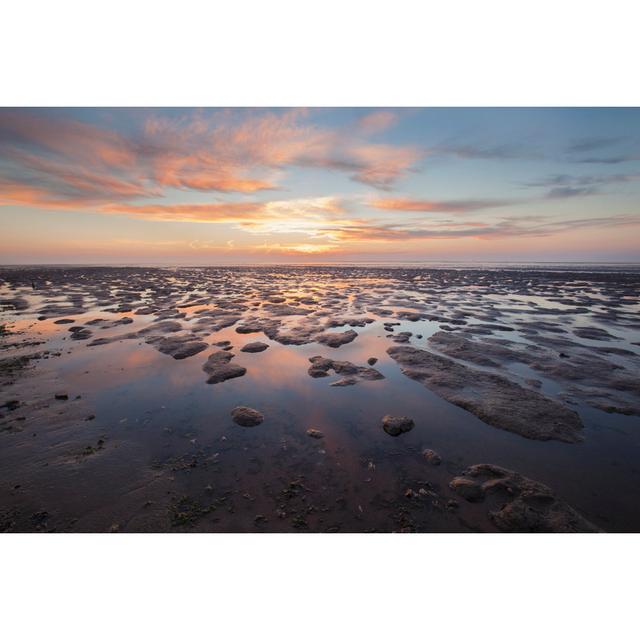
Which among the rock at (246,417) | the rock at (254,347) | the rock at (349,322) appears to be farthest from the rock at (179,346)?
the rock at (349,322)

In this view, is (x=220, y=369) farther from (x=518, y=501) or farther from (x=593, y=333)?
(x=593, y=333)

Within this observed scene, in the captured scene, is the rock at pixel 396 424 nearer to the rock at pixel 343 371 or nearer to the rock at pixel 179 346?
the rock at pixel 343 371

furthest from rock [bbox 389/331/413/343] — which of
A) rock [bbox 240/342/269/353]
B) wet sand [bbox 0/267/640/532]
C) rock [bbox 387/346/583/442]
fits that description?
rock [bbox 240/342/269/353]

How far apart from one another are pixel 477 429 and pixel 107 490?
7.69m

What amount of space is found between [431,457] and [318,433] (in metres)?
2.46

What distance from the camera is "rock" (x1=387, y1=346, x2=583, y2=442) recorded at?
22.5ft

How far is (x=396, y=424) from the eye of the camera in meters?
6.89

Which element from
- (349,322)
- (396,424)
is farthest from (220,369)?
(349,322)

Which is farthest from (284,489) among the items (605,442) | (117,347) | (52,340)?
(52,340)

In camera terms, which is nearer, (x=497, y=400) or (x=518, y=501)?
(x=518, y=501)

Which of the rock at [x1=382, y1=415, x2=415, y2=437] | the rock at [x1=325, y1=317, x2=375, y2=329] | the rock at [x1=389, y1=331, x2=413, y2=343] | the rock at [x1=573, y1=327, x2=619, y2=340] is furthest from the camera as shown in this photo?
the rock at [x1=325, y1=317, x2=375, y2=329]

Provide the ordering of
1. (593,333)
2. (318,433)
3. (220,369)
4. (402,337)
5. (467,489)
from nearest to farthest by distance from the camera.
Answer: (467,489), (318,433), (220,369), (402,337), (593,333)

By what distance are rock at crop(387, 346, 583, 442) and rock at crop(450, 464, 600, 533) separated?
188cm

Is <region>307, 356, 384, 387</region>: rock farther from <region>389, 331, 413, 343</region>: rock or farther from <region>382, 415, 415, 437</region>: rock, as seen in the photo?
<region>389, 331, 413, 343</region>: rock
